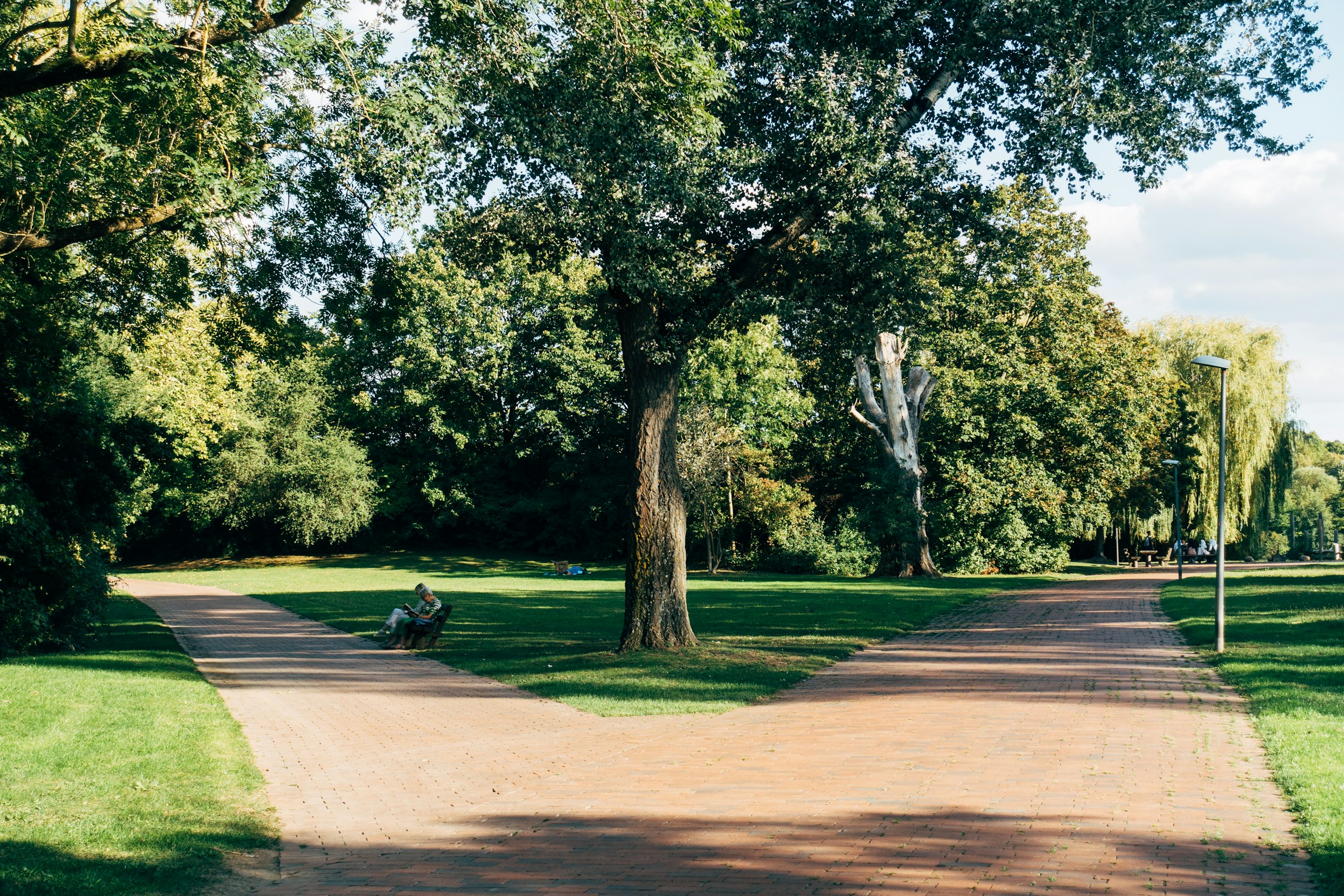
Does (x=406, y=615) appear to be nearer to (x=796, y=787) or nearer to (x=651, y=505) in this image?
(x=651, y=505)

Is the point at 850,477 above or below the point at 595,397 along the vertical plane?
below

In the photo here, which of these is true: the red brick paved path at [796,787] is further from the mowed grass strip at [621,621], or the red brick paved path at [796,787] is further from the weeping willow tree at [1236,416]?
the weeping willow tree at [1236,416]

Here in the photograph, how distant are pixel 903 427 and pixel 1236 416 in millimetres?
15128

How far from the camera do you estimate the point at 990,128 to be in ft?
48.4

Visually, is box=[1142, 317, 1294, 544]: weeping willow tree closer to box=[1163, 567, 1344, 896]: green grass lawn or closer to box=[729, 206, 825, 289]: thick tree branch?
box=[1163, 567, 1344, 896]: green grass lawn

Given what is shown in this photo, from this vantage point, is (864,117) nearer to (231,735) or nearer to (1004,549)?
(231,735)

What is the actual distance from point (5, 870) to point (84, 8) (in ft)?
23.1

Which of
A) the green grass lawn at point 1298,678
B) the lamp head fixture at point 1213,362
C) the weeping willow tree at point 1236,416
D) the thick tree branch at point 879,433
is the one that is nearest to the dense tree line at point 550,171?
the lamp head fixture at point 1213,362

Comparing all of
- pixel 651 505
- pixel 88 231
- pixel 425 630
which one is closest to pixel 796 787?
pixel 651 505

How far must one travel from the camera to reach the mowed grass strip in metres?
11.9

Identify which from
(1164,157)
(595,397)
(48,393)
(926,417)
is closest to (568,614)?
(48,393)

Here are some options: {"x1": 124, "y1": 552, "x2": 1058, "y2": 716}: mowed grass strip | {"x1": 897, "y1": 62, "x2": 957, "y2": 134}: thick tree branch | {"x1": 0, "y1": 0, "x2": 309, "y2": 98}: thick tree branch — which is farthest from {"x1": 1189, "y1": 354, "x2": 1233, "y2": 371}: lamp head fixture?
{"x1": 0, "y1": 0, "x2": 309, "y2": 98}: thick tree branch

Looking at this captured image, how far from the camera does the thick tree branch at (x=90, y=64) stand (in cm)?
834

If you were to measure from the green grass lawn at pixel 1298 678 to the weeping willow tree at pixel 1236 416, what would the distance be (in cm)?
1568
